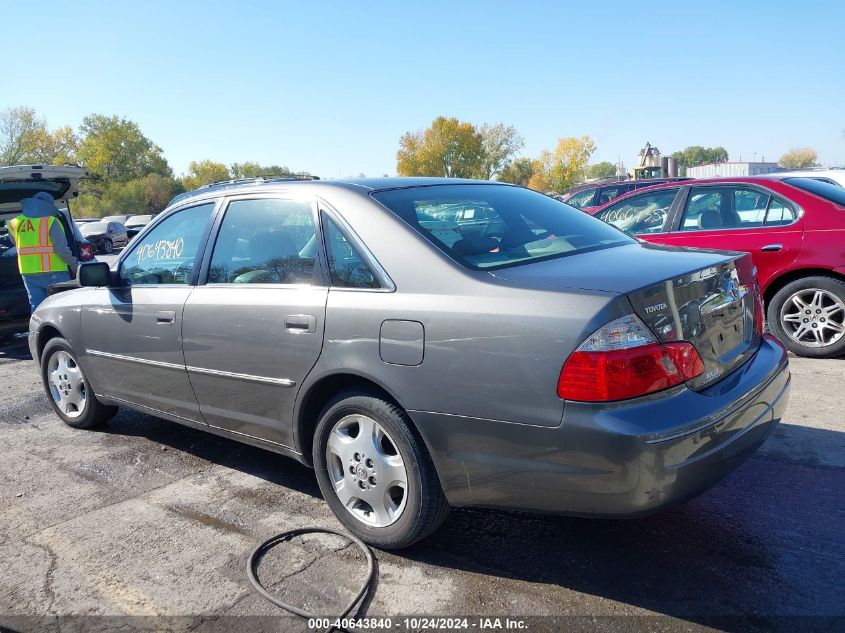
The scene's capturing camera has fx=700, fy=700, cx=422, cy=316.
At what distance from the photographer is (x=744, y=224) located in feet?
20.8

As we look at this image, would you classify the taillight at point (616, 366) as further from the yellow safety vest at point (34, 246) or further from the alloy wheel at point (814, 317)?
the yellow safety vest at point (34, 246)

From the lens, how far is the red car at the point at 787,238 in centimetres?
584

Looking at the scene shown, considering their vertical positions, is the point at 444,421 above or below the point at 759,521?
above

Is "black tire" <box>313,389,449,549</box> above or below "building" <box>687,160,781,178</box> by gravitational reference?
below

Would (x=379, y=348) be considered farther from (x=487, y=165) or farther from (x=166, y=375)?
(x=487, y=165)

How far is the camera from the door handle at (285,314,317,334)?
3.17m

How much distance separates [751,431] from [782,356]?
0.62 m

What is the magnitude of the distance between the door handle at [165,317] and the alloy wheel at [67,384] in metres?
1.25

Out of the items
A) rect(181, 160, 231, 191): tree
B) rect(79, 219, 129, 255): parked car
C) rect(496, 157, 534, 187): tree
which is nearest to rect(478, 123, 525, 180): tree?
rect(496, 157, 534, 187): tree

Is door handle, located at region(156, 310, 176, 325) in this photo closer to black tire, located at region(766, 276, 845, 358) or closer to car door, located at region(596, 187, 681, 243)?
car door, located at region(596, 187, 681, 243)

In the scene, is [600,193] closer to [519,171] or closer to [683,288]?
[683,288]

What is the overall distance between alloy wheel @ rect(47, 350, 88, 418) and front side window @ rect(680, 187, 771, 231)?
538 cm

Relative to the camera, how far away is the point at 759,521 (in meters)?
3.22

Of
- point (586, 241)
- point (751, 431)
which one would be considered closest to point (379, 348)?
point (586, 241)
